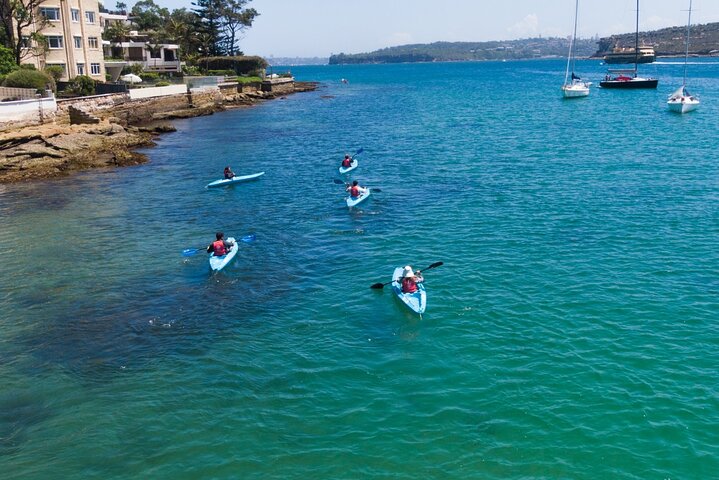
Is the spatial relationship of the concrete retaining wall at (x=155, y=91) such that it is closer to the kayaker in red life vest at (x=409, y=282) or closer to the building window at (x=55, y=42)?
the building window at (x=55, y=42)

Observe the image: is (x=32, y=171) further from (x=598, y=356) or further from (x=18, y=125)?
(x=598, y=356)

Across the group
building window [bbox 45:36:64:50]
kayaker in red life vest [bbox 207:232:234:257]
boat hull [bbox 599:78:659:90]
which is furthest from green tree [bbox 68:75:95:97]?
boat hull [bbox 599:78:659:90]

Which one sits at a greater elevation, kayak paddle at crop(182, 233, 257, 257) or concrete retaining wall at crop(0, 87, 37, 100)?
concrete retaining wall at crop(0, 87, 37, 100)

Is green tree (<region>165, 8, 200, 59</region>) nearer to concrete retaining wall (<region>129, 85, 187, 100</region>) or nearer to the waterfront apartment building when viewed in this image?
concrete retaining wall (<region>129, 85, 187, 100</region>)

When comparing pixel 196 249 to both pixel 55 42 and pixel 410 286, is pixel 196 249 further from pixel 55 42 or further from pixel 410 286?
pixel 55 42

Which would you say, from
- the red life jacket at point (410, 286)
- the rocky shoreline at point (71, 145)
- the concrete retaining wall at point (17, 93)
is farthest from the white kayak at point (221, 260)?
the concrete retaining wall at point (17, 93)

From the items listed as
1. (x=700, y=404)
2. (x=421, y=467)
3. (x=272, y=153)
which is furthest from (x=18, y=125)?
(x=700, y=404)

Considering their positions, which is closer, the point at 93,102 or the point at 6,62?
the point at 6,62

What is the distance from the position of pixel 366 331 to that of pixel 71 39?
69.0m

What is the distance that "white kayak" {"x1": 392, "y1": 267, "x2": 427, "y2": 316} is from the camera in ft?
75.7

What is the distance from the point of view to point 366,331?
22219mm

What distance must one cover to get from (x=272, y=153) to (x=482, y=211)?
93.9 ft

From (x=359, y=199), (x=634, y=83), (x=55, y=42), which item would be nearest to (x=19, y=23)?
(x=55, y=42)

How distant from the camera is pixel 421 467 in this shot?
15273 millimetres
